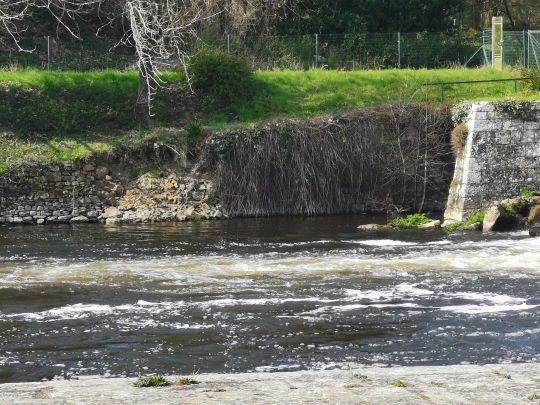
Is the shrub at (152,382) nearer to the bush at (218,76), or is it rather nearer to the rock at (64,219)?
the rock at (64,219)

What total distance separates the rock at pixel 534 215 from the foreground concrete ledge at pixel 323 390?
55.9ft

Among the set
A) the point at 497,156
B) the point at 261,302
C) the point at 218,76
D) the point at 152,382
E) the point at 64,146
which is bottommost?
the point at 261,302

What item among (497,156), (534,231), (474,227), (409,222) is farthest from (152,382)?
(497,156)

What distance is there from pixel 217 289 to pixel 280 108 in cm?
1739

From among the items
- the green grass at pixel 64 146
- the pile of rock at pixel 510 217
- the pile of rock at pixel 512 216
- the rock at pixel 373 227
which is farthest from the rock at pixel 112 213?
the pile of rock at pixel 512 216

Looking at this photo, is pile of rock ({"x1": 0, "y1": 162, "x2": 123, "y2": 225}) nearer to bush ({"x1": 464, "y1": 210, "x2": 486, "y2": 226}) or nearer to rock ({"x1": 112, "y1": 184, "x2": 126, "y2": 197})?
rock ({"x1": 112, "y1": 184, "x2": 126, "y2": 197})

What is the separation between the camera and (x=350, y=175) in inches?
1241

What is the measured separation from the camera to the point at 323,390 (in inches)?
347

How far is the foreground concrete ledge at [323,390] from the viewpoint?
8.45m

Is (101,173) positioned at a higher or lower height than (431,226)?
higher

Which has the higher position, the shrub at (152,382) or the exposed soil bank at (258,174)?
the exposed soil bank at (258,174)

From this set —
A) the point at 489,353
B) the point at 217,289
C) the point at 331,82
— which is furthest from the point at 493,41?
the point at 489,353

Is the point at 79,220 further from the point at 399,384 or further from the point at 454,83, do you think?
the point at 399,384

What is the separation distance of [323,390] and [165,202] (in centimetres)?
2188
